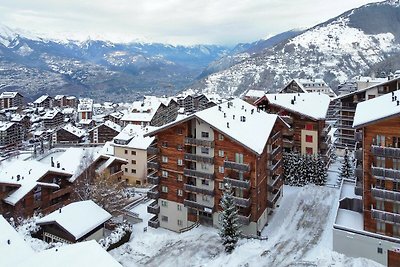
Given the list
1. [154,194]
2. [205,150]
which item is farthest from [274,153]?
[154,194]

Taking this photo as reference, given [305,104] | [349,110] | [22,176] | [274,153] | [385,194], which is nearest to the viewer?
[385,194]

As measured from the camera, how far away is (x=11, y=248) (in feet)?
94.3

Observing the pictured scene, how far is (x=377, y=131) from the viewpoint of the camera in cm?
3422

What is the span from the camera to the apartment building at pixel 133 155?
71.4 m

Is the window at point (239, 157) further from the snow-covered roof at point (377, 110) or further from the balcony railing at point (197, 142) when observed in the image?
the snow-covered roof at point (377, 110)

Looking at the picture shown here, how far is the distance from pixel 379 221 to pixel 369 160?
5463 millimetres

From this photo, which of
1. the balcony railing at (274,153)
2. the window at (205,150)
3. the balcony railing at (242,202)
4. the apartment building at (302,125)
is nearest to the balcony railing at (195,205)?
the balcony railing at (242,202)

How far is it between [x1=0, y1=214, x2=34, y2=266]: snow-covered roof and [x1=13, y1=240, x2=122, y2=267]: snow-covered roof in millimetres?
1349

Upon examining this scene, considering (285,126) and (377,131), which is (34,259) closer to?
(377,131)

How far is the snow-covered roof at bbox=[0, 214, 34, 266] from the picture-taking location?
2686 centimetres

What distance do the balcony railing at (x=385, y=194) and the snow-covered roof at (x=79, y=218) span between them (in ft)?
91.6

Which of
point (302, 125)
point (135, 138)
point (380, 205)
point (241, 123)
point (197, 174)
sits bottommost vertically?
point (380, 205)

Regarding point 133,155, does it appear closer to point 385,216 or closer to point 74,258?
point 385,216

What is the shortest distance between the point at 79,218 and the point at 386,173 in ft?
102
